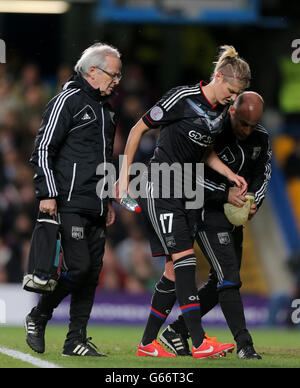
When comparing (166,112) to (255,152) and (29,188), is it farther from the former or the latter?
(29,188)

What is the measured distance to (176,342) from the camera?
7887 millimetres


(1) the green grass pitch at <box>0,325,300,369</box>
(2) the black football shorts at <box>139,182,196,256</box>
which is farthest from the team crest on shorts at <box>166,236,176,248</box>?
(1) the green grass pitch at <box>0,325,300,369</box>

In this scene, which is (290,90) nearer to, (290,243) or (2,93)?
(290,243)

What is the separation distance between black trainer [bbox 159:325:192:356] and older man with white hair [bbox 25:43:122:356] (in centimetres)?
74

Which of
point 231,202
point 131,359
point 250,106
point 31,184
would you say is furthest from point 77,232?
point 31,184

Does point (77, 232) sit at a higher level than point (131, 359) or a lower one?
higher

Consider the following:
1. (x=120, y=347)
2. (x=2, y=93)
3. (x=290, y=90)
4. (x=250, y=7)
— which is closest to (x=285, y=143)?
(x=290, y=90)

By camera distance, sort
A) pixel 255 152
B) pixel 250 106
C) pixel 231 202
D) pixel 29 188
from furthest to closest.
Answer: pixel 29 188, pixel 255 152, pixel 231 202, pixel 250 106

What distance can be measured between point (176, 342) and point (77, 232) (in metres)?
1.30

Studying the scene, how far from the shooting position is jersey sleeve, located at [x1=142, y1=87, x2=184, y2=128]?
7.38 metres

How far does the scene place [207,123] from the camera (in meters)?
7.36

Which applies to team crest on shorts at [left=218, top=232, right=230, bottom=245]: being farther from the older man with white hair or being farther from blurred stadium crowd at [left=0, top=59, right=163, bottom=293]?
blurred stadium crowd at [left=0, top=59, right=163, bottom=293]

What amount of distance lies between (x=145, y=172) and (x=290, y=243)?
1053 centimetres

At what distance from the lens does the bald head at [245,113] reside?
759 cm
